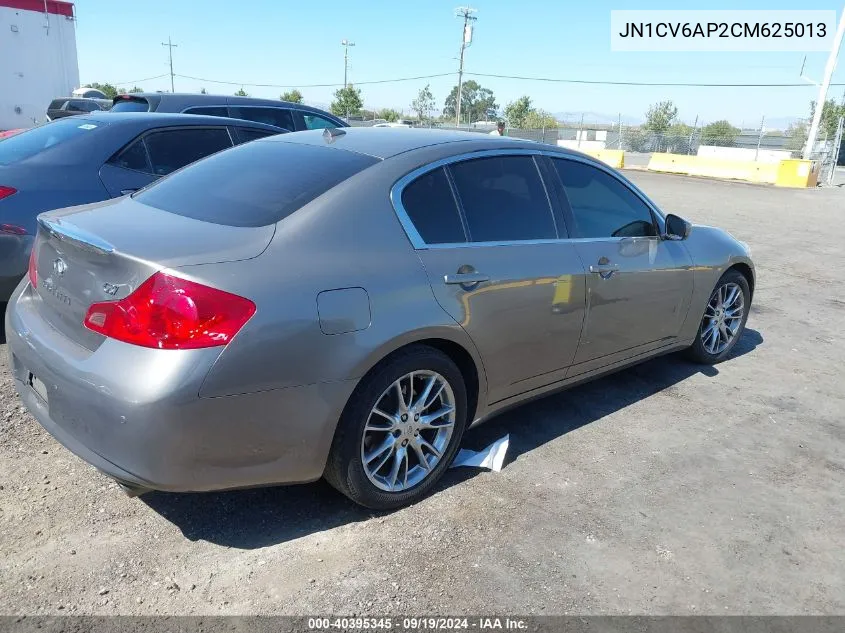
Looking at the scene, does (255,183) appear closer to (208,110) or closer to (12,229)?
(12,229)

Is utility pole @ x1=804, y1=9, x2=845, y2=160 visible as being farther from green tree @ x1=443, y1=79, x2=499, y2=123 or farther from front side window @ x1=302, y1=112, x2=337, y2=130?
green tree @ x1=443, y1=79, x2=499, y2=123

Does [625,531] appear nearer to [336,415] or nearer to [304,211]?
[336,415]

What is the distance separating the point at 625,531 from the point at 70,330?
8.11ft

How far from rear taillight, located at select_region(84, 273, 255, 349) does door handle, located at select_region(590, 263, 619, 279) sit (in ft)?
6.67

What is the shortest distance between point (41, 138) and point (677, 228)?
474 centimetres

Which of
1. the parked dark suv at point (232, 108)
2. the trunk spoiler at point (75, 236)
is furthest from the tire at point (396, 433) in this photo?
the parked dark suv at point (232, 108)

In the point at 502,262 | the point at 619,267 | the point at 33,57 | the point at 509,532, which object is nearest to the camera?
the point at 509,532

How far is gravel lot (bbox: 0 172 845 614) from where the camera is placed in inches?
99.2

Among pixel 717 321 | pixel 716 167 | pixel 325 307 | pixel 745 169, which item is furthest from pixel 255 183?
pixel 716 167

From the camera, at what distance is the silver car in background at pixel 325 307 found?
2.38 metres

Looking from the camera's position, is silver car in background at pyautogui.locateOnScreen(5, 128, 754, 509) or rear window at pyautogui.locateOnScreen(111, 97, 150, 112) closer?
silver car in background at pyautogui.locateOnScreen(5, 128, 754, 509)

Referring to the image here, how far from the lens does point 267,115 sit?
9484 millimetres

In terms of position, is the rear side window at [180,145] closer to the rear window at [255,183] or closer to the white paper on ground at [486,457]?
the rear window at [255,183]

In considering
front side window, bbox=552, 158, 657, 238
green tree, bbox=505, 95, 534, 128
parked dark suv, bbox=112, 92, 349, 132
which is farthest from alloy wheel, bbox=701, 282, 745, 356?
green tree, bbox=505, 95, 534, 128
